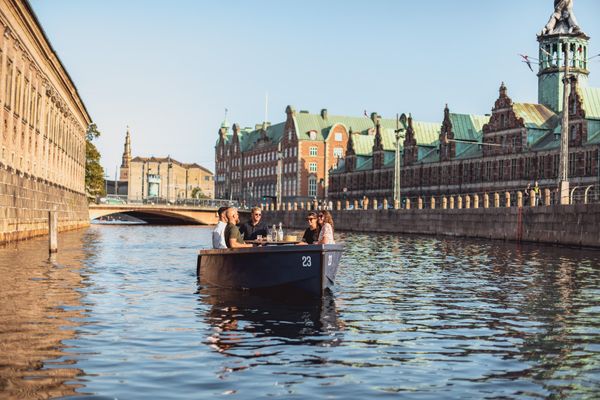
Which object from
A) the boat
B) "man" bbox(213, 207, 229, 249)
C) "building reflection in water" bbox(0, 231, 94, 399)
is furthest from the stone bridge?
the boat

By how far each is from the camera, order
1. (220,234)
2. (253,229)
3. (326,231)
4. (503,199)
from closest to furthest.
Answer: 1. (326,231)
2. (220,234)
3. (253,229)
4. (503,199)

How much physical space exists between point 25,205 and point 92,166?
78.2 m

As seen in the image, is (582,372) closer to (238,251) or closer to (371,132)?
(238,251)

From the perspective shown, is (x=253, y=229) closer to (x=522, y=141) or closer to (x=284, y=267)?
(x=284, y=267)

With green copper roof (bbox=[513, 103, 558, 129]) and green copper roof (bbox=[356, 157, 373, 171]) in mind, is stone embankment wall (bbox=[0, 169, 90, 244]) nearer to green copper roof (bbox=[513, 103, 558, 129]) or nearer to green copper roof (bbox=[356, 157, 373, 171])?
green copper roof (bbox=[513, 103, 558, 129])

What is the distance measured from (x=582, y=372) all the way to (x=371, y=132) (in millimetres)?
153562

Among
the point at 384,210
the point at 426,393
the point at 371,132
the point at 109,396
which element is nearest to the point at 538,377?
the point at 426,393

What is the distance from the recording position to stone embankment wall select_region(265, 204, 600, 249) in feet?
164

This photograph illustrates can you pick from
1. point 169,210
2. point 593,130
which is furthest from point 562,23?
point 169,210

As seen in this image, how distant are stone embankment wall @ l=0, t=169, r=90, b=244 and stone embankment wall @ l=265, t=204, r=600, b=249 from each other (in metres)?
30.4

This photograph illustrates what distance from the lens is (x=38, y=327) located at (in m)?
15.8

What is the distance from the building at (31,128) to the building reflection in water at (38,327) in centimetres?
1635

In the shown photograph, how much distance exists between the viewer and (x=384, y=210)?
294 ft

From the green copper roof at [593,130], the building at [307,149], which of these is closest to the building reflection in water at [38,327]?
the green copper roof at [593,130]
